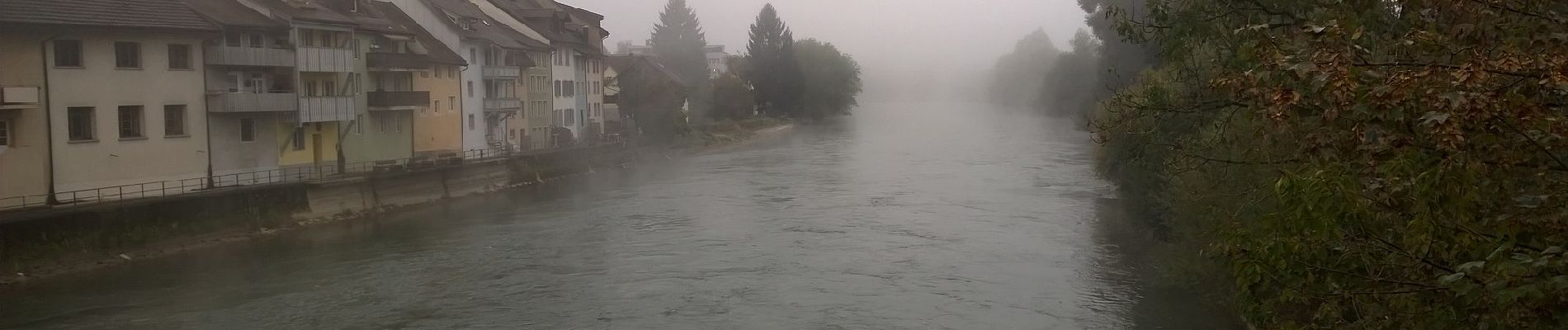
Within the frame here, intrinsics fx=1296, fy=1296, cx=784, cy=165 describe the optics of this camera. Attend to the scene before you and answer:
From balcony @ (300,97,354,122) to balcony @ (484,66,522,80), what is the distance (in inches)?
424

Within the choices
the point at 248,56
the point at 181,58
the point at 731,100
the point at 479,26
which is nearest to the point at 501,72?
the point at 479,26

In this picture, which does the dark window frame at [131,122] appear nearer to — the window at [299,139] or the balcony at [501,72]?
the window at [299,139]

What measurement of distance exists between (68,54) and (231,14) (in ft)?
17.0

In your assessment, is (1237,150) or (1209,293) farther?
(1209,293)

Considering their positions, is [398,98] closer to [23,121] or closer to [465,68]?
[465,68]

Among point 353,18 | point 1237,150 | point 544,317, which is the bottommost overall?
point 544,317

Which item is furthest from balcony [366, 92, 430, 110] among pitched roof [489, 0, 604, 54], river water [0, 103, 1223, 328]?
pitched roof [489, 0, 604, 54]

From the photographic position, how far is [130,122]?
1102 inches

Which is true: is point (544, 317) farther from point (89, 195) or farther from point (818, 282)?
point (89, 195)

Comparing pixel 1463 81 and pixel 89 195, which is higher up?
pixel 1463 81

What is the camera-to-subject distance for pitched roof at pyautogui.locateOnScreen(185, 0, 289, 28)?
30359 millimetres

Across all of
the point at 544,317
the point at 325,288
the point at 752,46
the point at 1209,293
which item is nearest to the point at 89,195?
the point at 325,288

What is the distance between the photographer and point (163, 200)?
25812mm

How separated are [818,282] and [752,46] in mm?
70253
